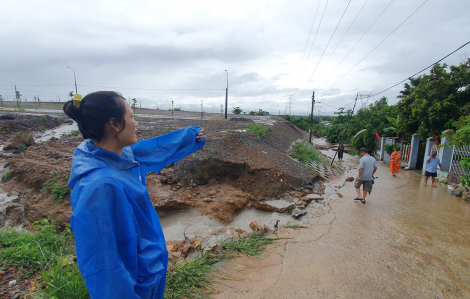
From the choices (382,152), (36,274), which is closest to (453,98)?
(382,152)

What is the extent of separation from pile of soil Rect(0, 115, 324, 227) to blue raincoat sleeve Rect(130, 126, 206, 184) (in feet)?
12.2

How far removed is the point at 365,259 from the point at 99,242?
4.02 metres

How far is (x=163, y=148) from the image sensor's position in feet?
5.98

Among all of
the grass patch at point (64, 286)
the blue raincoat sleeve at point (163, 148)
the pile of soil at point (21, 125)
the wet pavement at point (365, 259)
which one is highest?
the blue raincoat sleeve at point (163, 148)

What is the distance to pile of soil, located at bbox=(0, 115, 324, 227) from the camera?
523cm

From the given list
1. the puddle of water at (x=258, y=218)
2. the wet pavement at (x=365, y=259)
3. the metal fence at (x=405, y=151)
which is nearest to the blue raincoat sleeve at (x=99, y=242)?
the wet pavement at (x=365, y=259)

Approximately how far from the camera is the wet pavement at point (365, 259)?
119 inches

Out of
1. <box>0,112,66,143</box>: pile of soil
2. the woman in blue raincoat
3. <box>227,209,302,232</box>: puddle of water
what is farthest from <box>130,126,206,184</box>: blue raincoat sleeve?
<box>0,112,66,143</box>: pile of soil

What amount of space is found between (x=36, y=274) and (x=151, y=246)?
7.72ft

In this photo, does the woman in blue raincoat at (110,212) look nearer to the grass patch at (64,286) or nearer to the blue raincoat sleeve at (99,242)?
the blue raincoat sleeve at (99,242)

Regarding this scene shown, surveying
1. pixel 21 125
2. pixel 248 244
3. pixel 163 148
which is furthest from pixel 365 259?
→ pixel 21 125

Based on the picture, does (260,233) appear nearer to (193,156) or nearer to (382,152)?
(193,156)

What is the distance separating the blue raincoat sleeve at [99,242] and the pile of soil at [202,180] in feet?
14.0

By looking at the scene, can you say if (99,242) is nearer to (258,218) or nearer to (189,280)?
(189,280)
